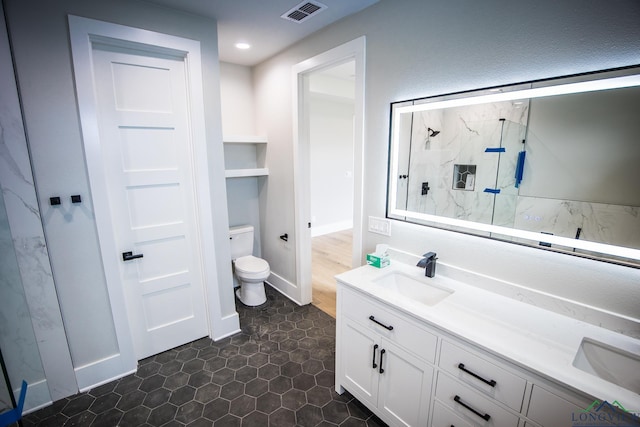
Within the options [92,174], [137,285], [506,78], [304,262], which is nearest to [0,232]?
[92,174]

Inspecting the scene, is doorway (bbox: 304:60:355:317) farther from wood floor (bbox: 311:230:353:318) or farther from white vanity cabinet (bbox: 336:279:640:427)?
white vanity cabinet (bbox: 336:279:640:427)

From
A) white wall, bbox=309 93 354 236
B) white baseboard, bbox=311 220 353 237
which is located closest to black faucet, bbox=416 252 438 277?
white wall, bbox=309 93 354 236

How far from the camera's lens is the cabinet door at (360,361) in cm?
169

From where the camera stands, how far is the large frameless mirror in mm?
1174

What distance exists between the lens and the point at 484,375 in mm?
1200

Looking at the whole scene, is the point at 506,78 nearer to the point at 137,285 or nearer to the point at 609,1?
the point at 609,1

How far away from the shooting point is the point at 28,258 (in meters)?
1.76

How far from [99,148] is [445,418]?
2.54 m

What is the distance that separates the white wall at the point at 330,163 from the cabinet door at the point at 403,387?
412 centimetres

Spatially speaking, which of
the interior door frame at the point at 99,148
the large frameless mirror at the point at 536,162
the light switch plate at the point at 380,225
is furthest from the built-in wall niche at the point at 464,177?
the interior door frame at the point at 99,148

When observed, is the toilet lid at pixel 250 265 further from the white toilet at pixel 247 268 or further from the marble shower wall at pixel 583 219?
the marble shower wall at pixel 583 219

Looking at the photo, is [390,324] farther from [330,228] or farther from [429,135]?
[330,228]

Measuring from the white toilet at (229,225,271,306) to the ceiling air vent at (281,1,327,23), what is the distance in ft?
6.93

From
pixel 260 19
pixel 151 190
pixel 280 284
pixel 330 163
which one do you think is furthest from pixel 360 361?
pixel 330 163
